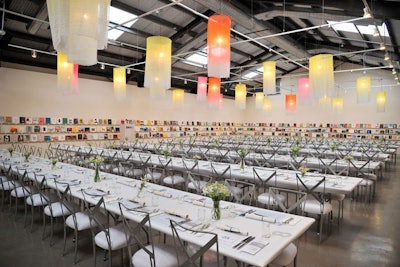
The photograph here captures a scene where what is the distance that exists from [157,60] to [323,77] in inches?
171

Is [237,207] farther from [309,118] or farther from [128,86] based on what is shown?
[309,118]

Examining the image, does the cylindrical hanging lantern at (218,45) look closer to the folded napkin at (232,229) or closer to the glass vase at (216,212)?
the glass vase at (216,212)

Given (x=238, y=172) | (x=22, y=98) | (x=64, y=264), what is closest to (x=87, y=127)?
(x=22, y=98)

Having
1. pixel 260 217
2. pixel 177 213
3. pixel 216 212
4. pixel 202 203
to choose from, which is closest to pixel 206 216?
pixel 216 212

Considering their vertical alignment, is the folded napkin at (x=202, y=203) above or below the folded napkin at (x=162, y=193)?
below

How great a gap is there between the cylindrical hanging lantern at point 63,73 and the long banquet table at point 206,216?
342cm

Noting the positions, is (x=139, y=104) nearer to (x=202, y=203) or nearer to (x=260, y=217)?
(x=202, y=203)

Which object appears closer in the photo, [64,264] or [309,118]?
[64,264]

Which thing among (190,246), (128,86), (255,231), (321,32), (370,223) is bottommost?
(370,223)

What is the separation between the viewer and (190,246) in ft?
10.2

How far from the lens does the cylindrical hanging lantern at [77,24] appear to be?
3.23 meters

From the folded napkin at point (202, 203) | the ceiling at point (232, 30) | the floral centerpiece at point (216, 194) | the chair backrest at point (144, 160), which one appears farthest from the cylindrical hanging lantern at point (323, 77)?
the floral centerpiece at point (216, 194)

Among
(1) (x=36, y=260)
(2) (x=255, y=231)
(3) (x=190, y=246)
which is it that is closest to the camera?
(2) (x=255, y=231)

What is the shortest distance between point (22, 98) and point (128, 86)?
5492 mm
